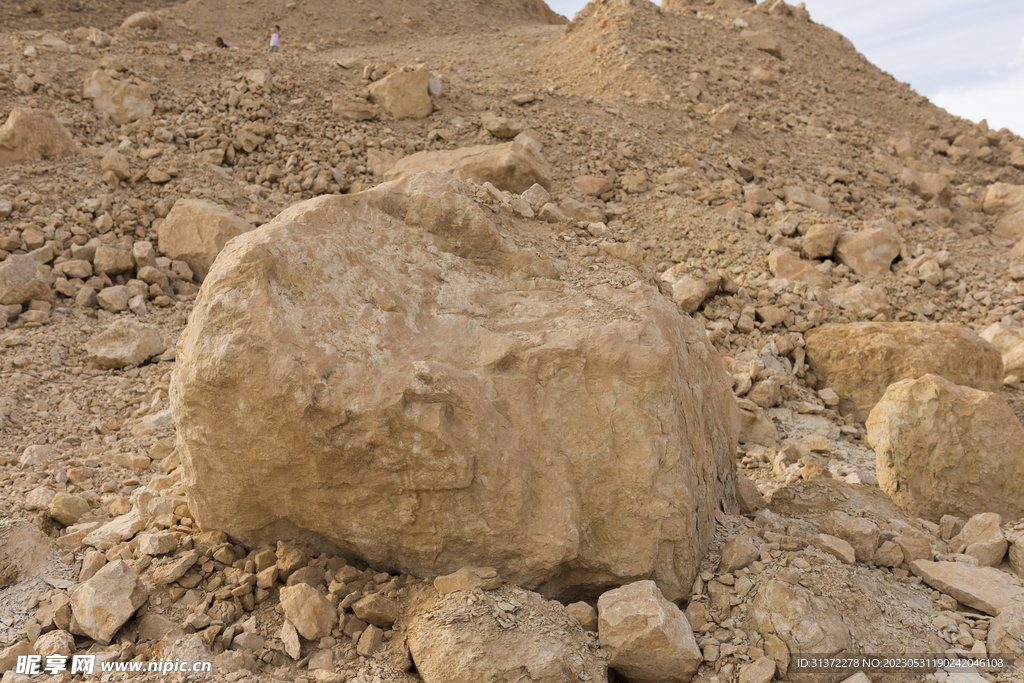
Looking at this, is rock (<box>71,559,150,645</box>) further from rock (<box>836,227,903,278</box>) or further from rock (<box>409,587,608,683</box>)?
rock (<box>836,227,903,278</box>)

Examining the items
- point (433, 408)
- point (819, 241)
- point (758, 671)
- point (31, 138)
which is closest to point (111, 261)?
point (31, 138)

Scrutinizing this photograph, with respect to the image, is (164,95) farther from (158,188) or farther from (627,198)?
(627,198)

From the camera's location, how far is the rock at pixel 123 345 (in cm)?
462

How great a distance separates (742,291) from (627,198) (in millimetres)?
2109

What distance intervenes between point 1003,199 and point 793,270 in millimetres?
4667

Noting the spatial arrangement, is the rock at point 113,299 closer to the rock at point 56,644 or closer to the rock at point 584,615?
the rock at point 56,644

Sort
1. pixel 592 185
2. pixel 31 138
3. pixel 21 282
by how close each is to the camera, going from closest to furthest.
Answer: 1. pixel 21 282
2. pixel 31 138
3. pixel 592 185

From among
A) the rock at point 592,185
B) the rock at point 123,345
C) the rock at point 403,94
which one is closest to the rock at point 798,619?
the rock at point 123,345

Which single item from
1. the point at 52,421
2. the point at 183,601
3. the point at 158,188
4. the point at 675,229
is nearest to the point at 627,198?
the point at 675,229

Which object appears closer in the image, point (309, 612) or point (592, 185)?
point (309, 612)

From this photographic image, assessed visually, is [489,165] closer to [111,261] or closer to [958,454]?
[111,261]

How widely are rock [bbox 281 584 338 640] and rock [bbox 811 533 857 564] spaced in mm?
1920

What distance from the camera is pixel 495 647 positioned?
7.17ft

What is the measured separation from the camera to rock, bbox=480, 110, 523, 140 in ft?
26.0
